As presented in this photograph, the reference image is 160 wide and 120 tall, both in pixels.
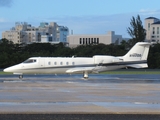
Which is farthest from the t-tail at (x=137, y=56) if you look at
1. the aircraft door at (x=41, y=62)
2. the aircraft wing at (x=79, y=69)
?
the aircraft door at (x=41, y=62)

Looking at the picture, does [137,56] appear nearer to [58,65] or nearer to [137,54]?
[137,54]

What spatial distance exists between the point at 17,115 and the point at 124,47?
91803mm

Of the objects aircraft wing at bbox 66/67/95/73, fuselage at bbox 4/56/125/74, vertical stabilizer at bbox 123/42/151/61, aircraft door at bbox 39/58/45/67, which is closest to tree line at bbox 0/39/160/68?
fuselage at bbox 4/56/125/74

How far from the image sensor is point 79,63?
43688 mm

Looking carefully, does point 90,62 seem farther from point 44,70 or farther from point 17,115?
point 17,115

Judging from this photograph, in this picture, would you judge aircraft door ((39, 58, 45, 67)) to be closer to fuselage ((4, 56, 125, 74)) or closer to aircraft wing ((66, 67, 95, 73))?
fuselage ((4, 56, 125, 74))

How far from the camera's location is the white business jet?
139ft

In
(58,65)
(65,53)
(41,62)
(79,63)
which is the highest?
(65,53)

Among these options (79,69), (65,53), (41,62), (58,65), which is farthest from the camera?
(65,53)

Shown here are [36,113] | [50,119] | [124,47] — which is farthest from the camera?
[124,47]

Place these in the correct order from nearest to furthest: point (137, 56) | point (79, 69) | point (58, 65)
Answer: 1. point (58, 65)
2. point (79, 69)
3. point (137, 56)

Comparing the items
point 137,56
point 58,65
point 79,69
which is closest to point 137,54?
point 137,56

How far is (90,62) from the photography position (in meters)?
43.8

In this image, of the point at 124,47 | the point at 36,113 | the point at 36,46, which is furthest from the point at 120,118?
the point at 36,46
